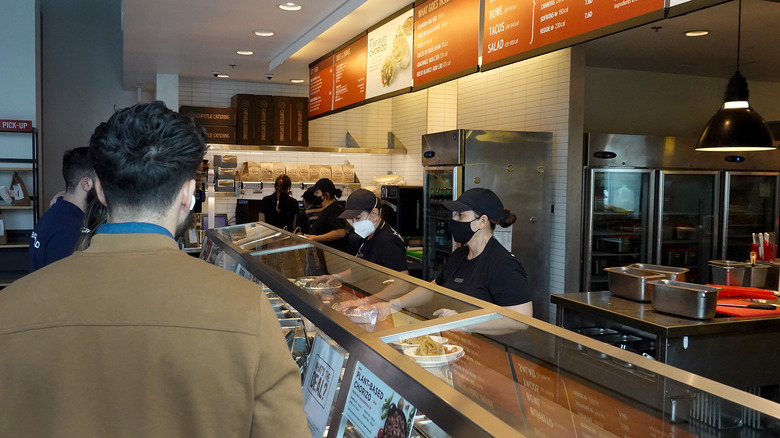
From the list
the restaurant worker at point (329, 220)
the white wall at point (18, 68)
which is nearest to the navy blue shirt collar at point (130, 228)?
the restaurant worker at point (329, 220)

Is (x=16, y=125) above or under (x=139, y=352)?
above

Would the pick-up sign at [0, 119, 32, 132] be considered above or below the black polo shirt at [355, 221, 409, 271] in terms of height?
above

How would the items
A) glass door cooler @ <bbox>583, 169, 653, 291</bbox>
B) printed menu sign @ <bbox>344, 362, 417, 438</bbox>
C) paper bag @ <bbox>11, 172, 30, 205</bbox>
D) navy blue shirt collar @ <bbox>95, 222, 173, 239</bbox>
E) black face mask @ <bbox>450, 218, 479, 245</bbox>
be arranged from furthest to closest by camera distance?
paper bag @ <bbox>11, 172, 30, 205</bbox>
glass door cooler @ <bbox>583, 169, 653, 291</bbox>
black face mask @ <bbox>450, 218, 479, 245</bbox>
printed menu sign @ <bbox>344, 362, 417, 438</bbox>
navy blue shirt collar @ <bbox>95, 222, 173, 239</bbox>

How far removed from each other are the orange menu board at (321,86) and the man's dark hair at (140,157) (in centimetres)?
536

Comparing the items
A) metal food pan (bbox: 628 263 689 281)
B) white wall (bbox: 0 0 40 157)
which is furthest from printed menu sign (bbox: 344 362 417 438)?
white wall (bbox: 0 0 40 157)

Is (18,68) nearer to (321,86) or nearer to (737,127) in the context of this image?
(321,86)

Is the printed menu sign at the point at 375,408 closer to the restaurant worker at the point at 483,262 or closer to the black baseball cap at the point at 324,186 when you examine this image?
the restaurant worker at the point at 483,262

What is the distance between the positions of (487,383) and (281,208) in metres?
6.18

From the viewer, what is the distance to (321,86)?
6812mm

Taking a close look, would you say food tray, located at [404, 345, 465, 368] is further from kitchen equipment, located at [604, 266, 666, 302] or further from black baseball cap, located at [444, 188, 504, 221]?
kitchen equipment, located at [604, 266, 666, 302]

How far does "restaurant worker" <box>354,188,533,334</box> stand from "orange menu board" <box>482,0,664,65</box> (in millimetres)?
839

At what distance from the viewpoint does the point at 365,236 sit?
169 inches

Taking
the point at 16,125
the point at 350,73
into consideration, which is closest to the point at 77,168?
the point at 350,73

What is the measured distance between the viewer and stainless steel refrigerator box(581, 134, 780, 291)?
237 inches
